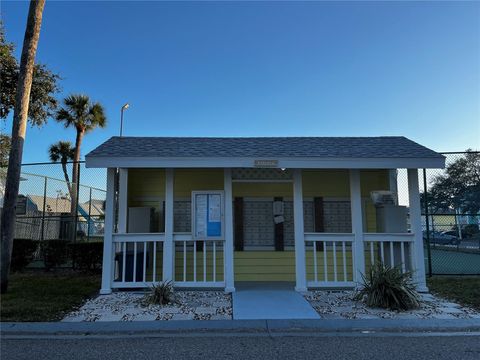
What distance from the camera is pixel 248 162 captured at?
766 centimetres

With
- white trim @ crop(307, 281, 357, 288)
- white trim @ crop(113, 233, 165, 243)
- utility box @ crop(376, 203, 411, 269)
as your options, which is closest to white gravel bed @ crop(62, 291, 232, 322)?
white trim @ crop(113, 233, 165, 243)

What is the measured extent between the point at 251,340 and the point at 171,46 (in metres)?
10.2

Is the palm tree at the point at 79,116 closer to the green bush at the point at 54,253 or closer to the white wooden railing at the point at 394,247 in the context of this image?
the green bush at the point at 54,253

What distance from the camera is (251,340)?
5.03 m

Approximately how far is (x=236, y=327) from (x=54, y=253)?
6.87 m

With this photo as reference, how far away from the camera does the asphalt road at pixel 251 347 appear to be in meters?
4.43

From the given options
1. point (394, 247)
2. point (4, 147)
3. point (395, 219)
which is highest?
point (4, 147)

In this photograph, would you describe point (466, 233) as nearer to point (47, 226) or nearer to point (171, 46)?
point (171, 46)

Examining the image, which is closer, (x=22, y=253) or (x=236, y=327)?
(x=236, y=327)

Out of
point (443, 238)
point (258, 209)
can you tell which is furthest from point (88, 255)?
point (443, 238)

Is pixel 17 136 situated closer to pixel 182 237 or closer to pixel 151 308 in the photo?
pixel 182 237

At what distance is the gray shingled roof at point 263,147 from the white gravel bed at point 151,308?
2722 mm

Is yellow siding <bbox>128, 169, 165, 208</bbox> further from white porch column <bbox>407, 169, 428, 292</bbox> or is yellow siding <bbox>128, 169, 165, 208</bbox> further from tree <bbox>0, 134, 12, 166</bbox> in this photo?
tree <bbox>0, 134, 12, 166</bbox>

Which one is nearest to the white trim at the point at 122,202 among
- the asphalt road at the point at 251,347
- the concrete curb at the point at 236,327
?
the concrete curb at the point at 236,327
